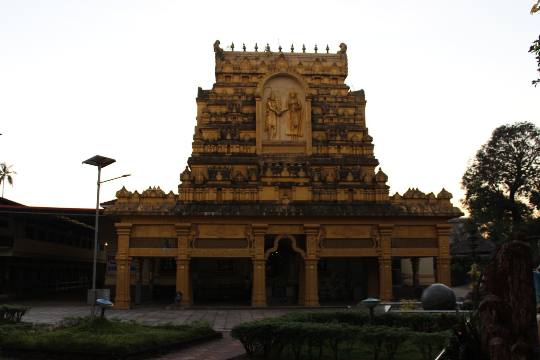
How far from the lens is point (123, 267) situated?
3219cm

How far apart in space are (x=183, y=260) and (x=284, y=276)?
30.5 feet

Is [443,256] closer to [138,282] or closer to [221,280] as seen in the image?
[221,280]

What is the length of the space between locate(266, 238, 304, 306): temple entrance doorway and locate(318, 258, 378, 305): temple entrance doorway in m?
1.85

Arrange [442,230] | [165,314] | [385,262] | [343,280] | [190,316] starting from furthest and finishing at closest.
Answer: [343,280]
[442,230]
[385,262]
[165,314]
[190,316]

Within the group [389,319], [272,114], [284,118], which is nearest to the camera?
[389,319]

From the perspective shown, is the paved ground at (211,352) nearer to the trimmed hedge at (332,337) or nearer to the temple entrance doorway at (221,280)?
the trimmed hedge at (332,337)

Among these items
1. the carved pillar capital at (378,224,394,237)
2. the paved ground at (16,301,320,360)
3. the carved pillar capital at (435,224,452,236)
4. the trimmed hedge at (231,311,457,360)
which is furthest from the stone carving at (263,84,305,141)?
the trimmed hedge at (231,311,457,360)

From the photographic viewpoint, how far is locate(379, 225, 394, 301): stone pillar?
108ft

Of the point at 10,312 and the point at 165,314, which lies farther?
the point at 165,314

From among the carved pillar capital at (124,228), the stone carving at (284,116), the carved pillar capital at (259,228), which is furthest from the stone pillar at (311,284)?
the carved pillar capital at (124,228)

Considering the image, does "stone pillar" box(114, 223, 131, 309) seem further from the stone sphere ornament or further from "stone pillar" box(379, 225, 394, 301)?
the stone sphere ornament

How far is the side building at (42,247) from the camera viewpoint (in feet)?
125

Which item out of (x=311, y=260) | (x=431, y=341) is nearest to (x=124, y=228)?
(x=311, y=260)

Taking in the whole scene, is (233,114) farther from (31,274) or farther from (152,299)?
(31,274)
